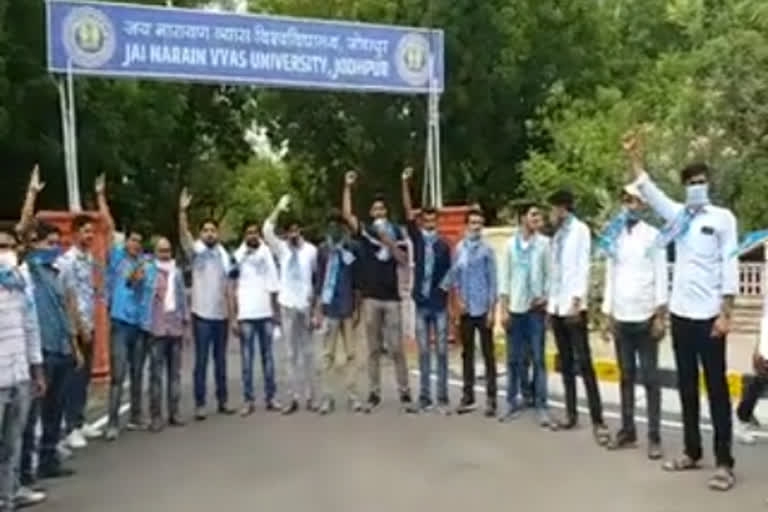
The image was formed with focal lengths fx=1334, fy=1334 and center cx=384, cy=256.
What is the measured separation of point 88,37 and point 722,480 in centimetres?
1111

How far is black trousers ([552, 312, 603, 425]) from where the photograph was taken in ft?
34.8

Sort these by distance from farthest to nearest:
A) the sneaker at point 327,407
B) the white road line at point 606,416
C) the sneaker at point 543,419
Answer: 1. the sneaker at point 327,407
2. the sneaker at point 543,419
3. the white road line at point 606,416

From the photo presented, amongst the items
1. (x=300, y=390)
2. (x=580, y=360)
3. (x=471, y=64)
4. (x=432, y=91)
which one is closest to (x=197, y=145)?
(x=471, y=64)

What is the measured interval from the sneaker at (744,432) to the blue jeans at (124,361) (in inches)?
205

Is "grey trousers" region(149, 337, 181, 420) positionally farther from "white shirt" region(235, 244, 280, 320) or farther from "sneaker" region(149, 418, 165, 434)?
"white shirt" region(235, 244, 280, 320)

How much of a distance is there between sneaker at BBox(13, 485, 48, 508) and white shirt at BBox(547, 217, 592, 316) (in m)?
4.29

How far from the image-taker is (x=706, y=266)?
891 cm

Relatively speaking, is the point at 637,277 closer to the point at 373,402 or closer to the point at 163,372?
the point at 373,402

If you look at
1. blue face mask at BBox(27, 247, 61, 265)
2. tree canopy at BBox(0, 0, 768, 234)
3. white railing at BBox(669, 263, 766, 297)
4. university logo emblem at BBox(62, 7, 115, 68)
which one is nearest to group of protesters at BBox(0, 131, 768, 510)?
blue face mask at BBox(27, 247, 61, 265)

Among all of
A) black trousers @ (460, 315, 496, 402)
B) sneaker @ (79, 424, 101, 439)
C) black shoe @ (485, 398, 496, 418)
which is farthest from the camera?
black trousers @ (460, 315, 496, 402)

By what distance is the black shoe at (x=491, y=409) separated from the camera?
39.5 feet

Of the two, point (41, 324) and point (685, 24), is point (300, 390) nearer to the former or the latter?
point (41, 324)

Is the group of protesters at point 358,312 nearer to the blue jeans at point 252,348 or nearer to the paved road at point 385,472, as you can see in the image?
the blue jeans at point 252,348

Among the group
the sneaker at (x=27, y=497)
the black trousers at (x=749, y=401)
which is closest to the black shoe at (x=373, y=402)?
the black trousers at (x=749, y=401)
